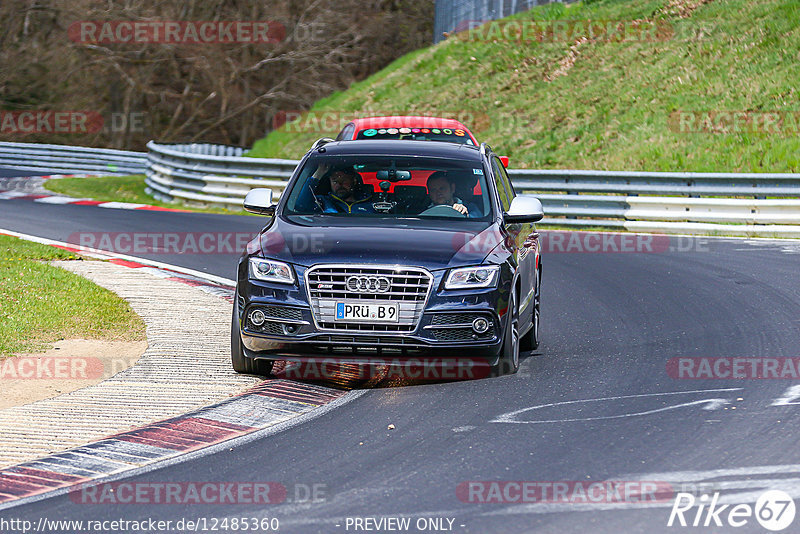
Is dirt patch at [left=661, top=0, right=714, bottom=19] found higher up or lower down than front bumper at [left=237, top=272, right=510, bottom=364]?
higher up

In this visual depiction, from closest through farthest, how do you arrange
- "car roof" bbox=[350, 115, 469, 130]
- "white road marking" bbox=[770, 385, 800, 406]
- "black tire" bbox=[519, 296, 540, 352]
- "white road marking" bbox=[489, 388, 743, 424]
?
"white road marking" bbox=[489, 388, 743, 424], "white road marking" bbox=[770, 385, 800, 406], "black tire" bbox=[519, 296, 540, 352], "car roof" bbox=[350, 115, 469, 130]

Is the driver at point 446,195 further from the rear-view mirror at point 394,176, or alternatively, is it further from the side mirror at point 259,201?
the side mirror at point 259,201

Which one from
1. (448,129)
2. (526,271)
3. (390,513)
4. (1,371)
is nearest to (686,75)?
(448,129)

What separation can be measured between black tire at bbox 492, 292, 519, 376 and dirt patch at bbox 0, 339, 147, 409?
2.82 m

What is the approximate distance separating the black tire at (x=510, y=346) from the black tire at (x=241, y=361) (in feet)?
5.45

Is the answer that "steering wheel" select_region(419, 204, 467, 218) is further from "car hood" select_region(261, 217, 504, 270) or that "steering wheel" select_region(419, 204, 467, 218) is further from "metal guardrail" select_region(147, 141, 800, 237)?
"metal guardrail" select_region(147, 141, 800, 237)

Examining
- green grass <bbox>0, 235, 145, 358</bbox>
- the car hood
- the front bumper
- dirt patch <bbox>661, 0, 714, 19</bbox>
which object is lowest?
green grass <bbox>0, 235, 145, 358</bbox>

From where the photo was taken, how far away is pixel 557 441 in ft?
22.8

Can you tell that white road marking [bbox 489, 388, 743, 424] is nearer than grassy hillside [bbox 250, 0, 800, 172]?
Yes

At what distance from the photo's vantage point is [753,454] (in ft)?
21.4

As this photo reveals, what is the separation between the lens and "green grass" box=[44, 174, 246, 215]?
26078mm

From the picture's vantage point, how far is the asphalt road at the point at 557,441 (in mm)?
5629

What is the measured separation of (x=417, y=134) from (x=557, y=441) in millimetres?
11670

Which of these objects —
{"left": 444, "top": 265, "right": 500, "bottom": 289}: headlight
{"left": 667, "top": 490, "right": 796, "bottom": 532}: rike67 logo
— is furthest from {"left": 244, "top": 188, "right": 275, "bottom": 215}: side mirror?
{"left": 667, "top": 490, "right": 796, "bottom": 532}: rike67 logo
